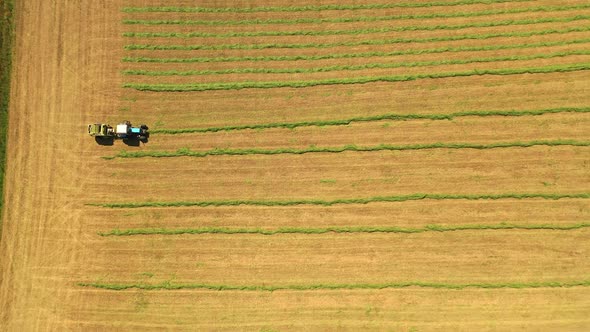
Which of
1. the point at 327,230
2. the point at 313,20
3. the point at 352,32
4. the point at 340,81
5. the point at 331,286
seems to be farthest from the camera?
the point at 313,20

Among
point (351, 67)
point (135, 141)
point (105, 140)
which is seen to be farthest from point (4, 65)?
point (351, 67)

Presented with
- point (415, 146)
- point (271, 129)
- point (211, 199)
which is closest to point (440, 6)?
point (415, 146)

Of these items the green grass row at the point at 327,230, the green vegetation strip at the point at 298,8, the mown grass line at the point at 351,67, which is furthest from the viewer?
the green vegetation strip at the point at 298,8

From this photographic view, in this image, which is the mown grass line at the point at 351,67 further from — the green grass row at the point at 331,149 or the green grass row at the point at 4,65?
the green grass row at the point at 4,65

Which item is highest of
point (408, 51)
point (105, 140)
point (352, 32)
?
point (352, 32)

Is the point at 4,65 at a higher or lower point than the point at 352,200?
Answer: higher

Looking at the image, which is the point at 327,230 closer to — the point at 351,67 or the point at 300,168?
the point at 300,168

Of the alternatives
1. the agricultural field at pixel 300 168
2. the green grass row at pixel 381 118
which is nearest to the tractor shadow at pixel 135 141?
the agricultural field at pixel 300 168

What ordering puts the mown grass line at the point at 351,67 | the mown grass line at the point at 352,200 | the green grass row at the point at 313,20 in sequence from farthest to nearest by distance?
the green grass row at the point at 313,20
the mown grass line at the point at 351,67
the mown grass line at the point at 352,200
